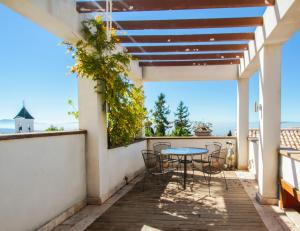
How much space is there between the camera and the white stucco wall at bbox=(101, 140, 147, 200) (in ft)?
15.4

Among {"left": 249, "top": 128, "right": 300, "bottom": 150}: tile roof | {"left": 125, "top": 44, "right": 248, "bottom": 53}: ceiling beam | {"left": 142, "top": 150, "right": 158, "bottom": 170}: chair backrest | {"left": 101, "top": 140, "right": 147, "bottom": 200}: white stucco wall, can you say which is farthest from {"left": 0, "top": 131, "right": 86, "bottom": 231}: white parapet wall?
{"left": 249, "top": 128, "right": 300, "bottom": 150}: tile roof

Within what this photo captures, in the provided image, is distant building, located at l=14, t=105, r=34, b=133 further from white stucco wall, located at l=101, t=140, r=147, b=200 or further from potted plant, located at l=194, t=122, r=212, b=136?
potted plant, located at l=194, t=122, r=212, b=136

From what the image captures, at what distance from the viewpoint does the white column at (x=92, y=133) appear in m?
4.33

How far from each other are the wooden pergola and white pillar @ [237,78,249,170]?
34.2 inches

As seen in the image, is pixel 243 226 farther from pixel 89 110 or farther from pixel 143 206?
pixel 89 110

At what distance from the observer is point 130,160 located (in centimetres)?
624

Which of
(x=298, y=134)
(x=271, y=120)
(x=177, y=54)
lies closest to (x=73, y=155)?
(x=271, y=120)

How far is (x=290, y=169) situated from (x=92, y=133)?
3141 millimetres

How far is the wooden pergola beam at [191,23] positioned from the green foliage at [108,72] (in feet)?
1.21

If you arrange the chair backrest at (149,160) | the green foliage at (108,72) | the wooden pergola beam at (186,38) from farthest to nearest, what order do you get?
the chair backrest at (149,160), the wooden pergola beam at (186,38), the green foliage at (108,72)

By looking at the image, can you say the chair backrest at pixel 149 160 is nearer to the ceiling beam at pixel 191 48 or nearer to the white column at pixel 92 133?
the white column at pixel 92 133

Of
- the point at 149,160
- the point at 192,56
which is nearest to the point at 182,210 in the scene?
the point at 149,160

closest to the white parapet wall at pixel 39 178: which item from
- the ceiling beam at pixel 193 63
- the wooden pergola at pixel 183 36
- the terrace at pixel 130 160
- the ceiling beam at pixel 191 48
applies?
the terrace at pixel 130 160

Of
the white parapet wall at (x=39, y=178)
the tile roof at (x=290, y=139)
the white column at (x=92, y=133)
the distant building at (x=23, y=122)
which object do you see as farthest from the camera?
the tile roof at (x=290, y=139)
